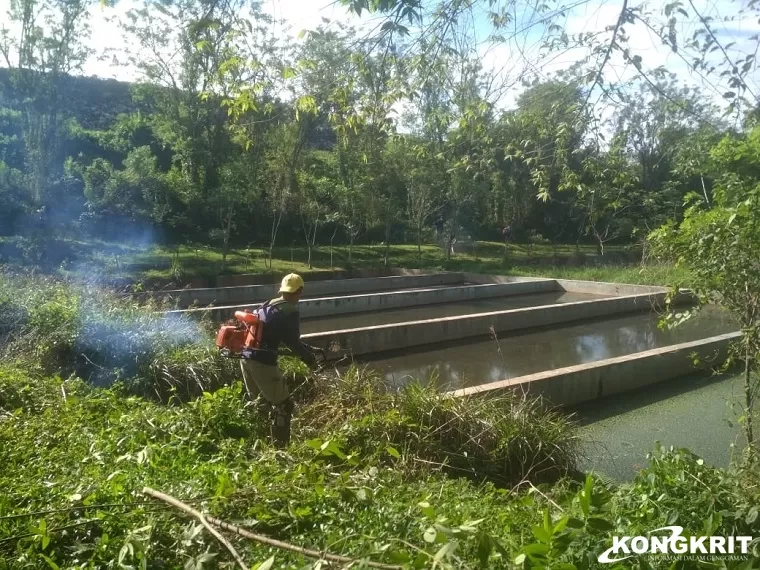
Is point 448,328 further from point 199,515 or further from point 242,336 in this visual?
point 199,515

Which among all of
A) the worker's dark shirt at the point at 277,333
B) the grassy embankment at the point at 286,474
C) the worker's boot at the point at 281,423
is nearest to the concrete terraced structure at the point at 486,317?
the grassy embankment at the point at 286,474

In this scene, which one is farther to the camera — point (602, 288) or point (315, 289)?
point (602, 288)

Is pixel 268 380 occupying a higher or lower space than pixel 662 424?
higher

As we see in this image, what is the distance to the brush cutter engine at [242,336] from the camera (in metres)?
5.10

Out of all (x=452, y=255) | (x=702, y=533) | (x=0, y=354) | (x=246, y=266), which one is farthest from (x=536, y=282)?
(x=702, y=533)

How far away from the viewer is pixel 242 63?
4.17 metres

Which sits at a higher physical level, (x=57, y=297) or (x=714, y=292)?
(x=714, y=292)

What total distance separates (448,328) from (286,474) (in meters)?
8.48

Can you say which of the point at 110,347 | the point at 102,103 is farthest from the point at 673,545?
the point at 102,103

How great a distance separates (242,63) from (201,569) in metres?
3.10

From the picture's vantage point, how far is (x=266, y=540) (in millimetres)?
2463

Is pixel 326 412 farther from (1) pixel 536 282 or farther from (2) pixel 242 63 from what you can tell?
(1) pixel 536 282

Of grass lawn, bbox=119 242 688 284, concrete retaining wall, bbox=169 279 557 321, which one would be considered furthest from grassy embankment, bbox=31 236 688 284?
concrete retaining wall, bbox=169 279 557 321

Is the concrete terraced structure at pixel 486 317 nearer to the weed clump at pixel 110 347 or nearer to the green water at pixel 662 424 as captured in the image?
the green water at pixel 662 424
